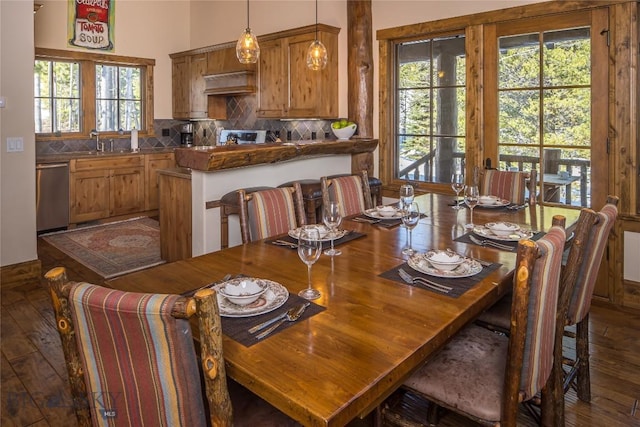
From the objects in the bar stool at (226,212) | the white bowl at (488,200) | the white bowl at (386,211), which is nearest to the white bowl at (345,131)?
the bar stool at (226,212)

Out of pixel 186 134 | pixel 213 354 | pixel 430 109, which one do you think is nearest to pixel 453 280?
pixel 213 354

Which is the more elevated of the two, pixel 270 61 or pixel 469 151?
pixel 270 61

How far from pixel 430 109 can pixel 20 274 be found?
3.98m

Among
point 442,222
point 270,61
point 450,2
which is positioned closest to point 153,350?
point 442,222

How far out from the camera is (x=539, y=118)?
3771 mm

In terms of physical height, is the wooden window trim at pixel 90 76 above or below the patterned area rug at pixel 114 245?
above

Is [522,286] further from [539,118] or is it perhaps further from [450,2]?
[450,2]

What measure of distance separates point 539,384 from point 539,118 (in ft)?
9.34

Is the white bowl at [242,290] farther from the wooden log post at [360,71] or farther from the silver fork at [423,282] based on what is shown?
the wooden log post at [360,71]

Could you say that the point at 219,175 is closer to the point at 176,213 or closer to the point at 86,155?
the point at 176,213

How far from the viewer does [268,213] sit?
2441mm

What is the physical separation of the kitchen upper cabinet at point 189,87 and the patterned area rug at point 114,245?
1713mm

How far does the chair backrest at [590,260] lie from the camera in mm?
1865

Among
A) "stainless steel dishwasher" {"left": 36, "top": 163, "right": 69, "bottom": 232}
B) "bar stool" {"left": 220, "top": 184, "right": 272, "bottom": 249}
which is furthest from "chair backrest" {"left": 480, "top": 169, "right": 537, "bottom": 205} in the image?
"stainless steel dishwasher" {"left": 36, "top": 163, "right": 69, "bottom": 232}
